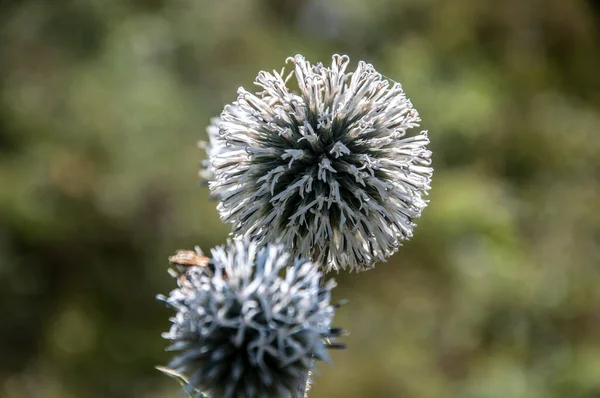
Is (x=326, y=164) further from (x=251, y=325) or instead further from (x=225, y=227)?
(x=225, y=227)

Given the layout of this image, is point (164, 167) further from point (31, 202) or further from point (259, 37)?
point (259, 37)

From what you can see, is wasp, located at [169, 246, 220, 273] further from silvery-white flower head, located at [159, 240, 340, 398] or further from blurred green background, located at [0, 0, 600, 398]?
blurred green background, located at [0, 0, 600, 398]

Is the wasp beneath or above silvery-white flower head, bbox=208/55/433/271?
beneath

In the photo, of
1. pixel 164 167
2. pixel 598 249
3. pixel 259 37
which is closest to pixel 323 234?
pixel 164 167

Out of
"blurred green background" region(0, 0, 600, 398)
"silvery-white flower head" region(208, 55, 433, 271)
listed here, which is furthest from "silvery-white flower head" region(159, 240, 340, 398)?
"blurred green background" region(0, 0, 600, 398)

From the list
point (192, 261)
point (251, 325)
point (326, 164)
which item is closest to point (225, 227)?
point (326, 164)

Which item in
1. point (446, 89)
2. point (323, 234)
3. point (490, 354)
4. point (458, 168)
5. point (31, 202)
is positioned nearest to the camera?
point (323, 234)
